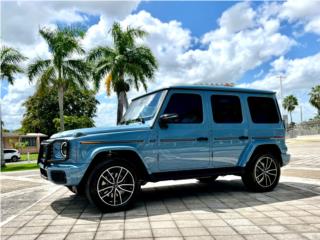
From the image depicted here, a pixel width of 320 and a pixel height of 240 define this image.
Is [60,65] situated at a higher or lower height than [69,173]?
higher

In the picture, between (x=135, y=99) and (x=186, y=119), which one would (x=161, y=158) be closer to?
(x=186, y=119)

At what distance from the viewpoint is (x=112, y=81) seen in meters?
25.5

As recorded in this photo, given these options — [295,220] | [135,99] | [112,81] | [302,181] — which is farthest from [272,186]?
[112,81]

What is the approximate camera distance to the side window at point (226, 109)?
24.3 feet

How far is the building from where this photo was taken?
55.4 meters

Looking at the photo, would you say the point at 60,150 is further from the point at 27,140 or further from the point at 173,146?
the point at 27,140

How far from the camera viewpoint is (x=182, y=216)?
19.2 feet

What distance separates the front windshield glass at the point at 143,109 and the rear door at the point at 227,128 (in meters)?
1.17

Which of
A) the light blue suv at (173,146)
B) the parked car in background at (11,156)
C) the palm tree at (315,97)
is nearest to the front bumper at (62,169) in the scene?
the light blue suv at (173,146)

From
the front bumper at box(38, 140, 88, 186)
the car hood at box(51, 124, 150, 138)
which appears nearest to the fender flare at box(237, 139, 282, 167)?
the car hood at box(51, 124, 150, 138)

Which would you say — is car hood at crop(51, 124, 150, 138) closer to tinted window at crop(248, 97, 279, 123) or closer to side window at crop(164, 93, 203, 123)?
side window at crop(164, 93, 203, 123)

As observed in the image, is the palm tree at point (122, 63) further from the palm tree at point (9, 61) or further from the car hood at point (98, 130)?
the car hood at point (98, 130)

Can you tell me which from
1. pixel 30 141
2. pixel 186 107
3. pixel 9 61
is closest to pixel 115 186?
pixel 186 107

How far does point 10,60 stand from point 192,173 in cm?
2292
